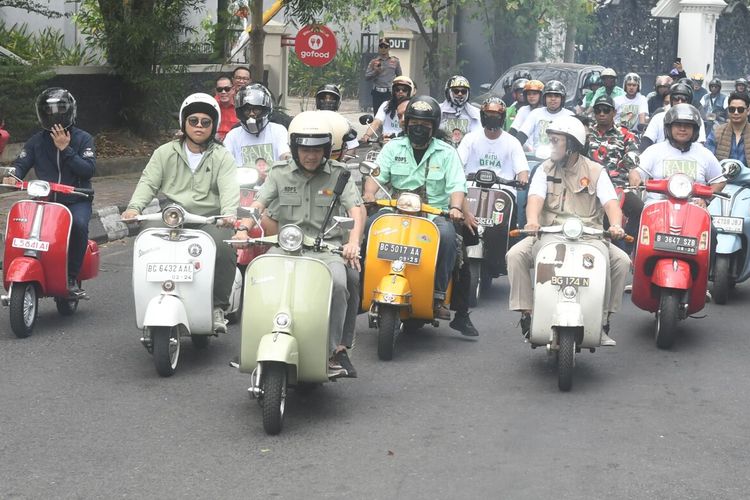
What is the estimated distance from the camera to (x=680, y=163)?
10.4m

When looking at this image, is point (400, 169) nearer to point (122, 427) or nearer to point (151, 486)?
point (122, 427)

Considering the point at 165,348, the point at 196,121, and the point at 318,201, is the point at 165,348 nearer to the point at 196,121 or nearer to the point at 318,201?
the point at 318,201

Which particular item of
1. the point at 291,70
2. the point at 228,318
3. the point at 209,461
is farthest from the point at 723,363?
the point at 291,70

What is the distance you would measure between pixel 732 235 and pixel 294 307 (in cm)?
509

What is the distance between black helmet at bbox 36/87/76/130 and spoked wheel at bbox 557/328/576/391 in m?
3.80

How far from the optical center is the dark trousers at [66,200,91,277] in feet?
30.7

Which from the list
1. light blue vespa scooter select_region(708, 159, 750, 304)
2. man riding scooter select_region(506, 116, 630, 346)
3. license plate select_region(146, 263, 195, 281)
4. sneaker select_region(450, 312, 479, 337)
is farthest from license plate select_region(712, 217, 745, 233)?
license plate select_region(146, 263, 195, 281)

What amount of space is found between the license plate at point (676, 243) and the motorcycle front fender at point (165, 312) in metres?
3.29

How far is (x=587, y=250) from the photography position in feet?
26.8

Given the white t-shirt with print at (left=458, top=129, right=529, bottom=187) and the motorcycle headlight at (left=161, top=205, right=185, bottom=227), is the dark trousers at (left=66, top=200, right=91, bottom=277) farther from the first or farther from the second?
the white t-shirt with print at (left=458, top=129, right=529, bottom=187)

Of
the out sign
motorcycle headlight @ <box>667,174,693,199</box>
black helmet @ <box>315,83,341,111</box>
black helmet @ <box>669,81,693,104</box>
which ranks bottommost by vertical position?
motorcycle headlight @ <box>667,174,693,199</box>

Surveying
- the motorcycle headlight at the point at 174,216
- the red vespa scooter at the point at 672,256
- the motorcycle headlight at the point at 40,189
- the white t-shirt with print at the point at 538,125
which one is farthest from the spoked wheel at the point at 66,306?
the white t-shirt with print at the point at 538,125

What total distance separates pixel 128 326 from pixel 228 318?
733mm

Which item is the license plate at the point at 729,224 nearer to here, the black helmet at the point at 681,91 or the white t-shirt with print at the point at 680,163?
the white t-shirt with print at the point at 680,163
